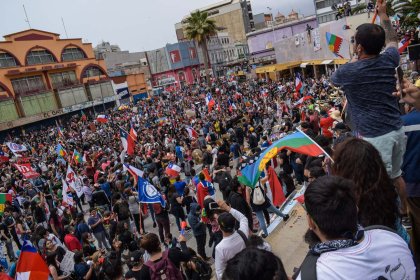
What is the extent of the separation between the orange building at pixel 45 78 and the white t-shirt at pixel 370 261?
43.1 meters

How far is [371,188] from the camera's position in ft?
7.09

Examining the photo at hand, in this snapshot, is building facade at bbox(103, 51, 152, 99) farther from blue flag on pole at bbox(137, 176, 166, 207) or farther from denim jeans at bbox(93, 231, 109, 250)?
blue flag on pole at bbox(137, 176, 166, 207)

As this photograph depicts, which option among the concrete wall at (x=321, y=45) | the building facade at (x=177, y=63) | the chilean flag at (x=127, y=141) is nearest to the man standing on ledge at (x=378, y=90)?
the chilean flag at (x=127, y=141)

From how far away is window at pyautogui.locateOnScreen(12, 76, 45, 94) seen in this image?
135 feet

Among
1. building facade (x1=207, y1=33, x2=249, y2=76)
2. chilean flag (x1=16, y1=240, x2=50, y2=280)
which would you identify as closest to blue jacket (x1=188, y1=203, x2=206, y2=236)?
chilean flag (x1=16, y1=240, x2=50, y2=280)

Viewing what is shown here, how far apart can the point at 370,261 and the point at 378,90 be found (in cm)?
147

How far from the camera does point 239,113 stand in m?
21.2

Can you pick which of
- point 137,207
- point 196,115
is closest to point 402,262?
point 137,207

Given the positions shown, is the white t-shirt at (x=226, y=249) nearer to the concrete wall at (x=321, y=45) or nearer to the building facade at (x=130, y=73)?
the concrete wall at (x=321, y=45)

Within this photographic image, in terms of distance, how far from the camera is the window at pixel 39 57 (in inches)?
1709

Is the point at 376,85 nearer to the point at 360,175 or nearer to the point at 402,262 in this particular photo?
the point at 360,175

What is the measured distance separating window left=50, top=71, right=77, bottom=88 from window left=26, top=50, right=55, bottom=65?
6.62 feet

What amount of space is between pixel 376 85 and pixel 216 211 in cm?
356

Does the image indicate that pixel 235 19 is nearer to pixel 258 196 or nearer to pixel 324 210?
pixel 258 196
